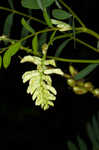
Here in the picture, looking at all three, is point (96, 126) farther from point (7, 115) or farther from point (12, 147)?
point (12, 147)

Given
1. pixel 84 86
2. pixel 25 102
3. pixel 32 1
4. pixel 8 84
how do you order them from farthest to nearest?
pixel 25 102
pixel 8 84
pixel 84 86
pixel 32 1

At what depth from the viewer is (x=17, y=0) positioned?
1.04m

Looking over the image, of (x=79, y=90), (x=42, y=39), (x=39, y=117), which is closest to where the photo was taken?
(x=42, y=39)

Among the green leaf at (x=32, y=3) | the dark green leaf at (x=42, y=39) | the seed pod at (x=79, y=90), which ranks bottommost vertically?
the seed pod at (x=79, y=90)

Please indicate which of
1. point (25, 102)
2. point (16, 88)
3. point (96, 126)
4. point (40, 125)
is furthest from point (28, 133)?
point (96, 126)

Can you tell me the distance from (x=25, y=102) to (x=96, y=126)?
0.79 meters

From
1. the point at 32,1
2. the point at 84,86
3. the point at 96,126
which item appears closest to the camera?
the point at 32,1

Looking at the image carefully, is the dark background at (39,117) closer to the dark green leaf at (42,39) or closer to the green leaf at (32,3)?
the dark green leaf at (42,39)

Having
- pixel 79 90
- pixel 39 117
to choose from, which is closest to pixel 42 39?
pixel 79 90

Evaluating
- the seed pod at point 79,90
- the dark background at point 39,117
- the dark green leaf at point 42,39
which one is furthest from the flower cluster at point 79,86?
the dark background at point 39,117

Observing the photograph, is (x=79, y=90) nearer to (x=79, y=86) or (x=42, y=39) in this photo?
(x=79, y=86)

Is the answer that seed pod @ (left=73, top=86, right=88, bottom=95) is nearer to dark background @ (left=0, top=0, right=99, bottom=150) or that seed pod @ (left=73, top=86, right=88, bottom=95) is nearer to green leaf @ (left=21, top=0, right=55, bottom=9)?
green leaf @ (left=21, top=0, right=55, bottom=9)

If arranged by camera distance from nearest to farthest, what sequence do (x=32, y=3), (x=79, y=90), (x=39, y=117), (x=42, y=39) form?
1. (x=32, y=3)
2. (x=42, y=39)
3. (x=79, y=90)
4. (x=39, y=117)

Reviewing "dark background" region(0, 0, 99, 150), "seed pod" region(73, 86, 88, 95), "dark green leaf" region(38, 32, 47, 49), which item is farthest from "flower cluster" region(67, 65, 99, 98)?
"dark background" region(0, 0, 99, 150)
